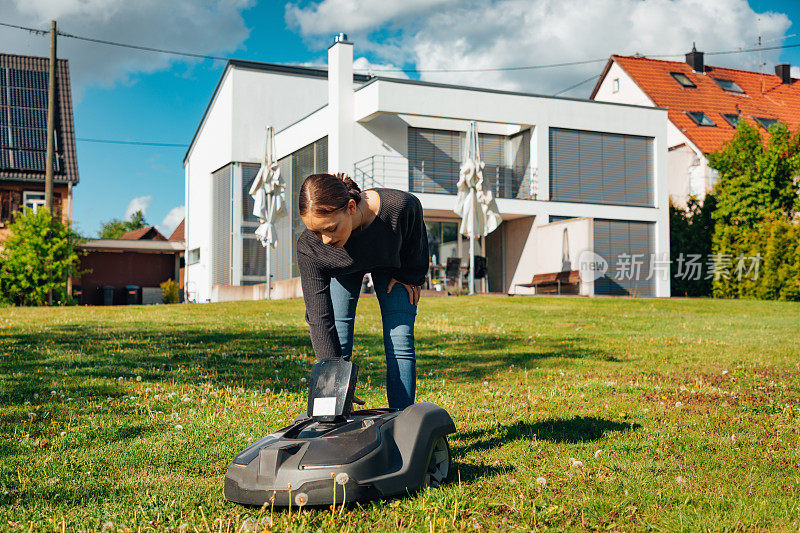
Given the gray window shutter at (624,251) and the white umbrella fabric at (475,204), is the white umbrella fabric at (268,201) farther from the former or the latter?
the gray window shutter at (624,251)

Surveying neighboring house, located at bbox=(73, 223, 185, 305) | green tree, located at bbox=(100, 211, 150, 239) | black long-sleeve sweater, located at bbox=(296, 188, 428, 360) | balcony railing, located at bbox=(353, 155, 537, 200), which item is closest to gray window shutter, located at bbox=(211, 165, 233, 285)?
neighboring house, located at bbox=(73, 223, 185, 305)

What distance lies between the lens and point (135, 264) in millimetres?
42250

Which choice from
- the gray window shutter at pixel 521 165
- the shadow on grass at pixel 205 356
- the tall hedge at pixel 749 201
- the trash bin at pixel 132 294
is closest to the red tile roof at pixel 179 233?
the trash bin at pixel 132 294

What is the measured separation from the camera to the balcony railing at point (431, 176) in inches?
1038

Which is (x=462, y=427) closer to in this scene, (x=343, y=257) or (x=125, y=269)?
(x=343, y=257)

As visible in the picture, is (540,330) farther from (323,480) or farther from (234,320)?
(323,480)

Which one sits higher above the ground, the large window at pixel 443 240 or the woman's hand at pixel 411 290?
the large window at pixel 443 240

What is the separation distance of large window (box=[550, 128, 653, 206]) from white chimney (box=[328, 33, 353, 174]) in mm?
7698

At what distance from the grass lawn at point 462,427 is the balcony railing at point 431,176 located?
52.7ft

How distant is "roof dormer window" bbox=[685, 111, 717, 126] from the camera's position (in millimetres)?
35513

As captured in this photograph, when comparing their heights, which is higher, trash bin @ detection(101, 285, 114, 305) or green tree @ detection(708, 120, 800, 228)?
green tree @ detection(708, 120, 800, 228)

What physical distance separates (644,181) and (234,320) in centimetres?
2086

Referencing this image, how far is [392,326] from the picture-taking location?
4109 millimetres

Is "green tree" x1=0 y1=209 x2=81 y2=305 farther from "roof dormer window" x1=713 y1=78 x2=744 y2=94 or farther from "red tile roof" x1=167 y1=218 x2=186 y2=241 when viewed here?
"red tile roof" x1=167 y1=218 x2=186 y2=241
